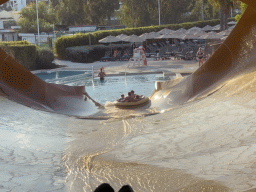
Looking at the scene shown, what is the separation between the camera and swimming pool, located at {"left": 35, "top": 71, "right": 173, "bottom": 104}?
1425 centimetres

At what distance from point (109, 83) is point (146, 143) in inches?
449

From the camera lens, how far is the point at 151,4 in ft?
155

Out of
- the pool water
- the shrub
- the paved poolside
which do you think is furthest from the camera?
the shrub

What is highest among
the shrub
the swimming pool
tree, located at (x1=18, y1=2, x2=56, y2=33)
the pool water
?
tree, located at (x1=18, y1=2, x2=56, y2=33)

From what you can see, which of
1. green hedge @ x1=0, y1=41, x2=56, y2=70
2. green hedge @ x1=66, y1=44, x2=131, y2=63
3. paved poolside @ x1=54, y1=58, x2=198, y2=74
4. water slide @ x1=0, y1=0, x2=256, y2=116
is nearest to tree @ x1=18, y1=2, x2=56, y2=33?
green hedge @ x1=66, y1=44, x2=131, y2=63

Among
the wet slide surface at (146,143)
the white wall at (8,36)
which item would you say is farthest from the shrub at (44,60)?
the white wall at (8,36)

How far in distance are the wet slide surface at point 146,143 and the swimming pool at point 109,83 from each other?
4.78m

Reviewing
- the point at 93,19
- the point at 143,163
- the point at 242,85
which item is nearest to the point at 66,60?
the point at 242,85

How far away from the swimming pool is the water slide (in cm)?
265

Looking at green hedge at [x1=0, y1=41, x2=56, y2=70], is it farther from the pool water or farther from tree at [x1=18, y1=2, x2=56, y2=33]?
tree at [x1=18, y1=2, x2=56, y2=33]

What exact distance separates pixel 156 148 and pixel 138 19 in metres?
43.0

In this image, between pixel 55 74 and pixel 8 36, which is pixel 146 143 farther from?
pixel 8 36

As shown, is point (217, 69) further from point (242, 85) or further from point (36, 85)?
point (36, 85)

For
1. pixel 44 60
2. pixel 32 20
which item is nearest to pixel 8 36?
pixel 32 20
